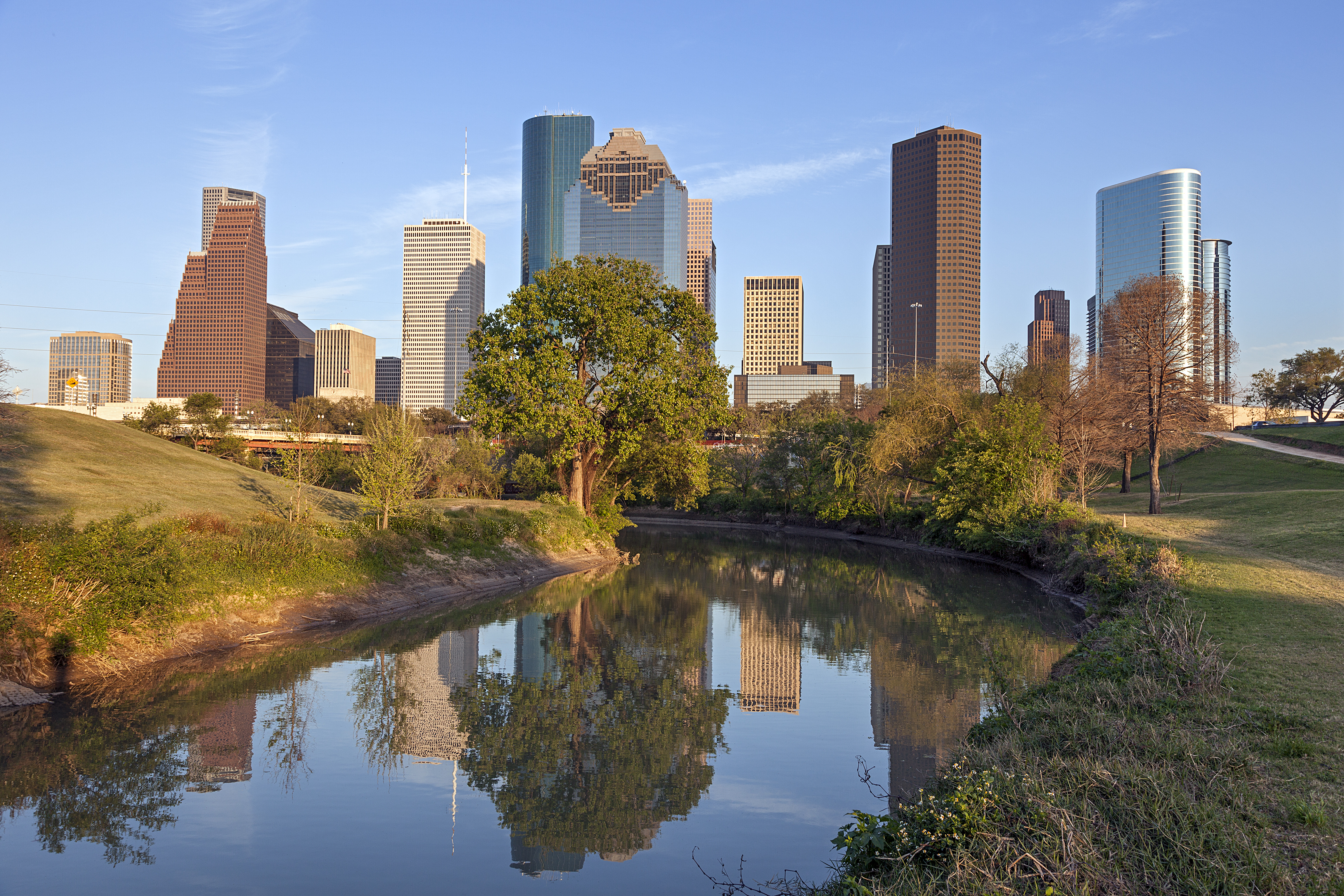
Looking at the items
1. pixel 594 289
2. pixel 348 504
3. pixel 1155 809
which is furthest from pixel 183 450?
pixel 1155 809

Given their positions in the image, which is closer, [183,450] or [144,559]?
[144,559]

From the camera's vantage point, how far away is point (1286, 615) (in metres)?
16.4

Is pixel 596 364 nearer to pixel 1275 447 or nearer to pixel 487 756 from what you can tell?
pixel 487 756

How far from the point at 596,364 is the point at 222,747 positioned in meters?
30.2

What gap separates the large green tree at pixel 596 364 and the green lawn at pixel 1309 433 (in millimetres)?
50961

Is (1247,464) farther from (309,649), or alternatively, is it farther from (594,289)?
(309,649)

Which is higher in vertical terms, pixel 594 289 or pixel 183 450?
pixel 594 289

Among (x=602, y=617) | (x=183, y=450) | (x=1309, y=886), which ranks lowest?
(x=602, y=617)

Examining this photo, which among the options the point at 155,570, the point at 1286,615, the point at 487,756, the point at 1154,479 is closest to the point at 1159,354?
the point at 1154,479

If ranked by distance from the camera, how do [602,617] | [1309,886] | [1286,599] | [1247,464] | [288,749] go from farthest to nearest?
[1247,464] → [602,617] → [1286,599] → [288,749] → [1309,886]

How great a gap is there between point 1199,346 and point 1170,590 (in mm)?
27313

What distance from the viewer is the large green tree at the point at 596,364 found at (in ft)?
125

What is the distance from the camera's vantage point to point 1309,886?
6148mm

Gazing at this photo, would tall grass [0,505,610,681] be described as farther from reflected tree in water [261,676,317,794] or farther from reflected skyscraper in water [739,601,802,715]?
reflected skyscraper in water [739,601,802,715]
